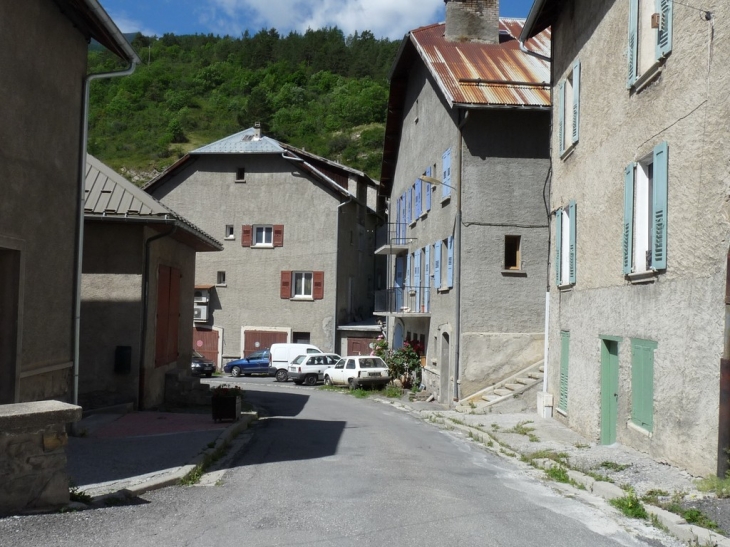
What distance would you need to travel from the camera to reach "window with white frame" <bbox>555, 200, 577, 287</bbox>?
16.0 metres

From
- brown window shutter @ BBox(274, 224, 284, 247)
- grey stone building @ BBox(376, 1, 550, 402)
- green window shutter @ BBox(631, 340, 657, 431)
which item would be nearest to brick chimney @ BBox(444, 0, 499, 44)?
grey stone building @ BBox(376, 1, 550, 402)

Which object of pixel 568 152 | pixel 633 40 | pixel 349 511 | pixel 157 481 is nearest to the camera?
pixel 349 511

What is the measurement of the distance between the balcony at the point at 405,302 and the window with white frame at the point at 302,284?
910 centimetres

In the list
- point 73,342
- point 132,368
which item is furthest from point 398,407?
point 73,342

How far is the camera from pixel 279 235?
41.7 m

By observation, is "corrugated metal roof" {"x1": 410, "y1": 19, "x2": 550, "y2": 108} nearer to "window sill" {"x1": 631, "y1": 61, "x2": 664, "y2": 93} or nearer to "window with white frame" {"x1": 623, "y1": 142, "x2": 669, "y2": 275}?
"window sill" {"x1": 631, "y1": 61, "x2": 664, "y2": 93}

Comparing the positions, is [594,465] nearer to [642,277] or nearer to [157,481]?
[642,277]

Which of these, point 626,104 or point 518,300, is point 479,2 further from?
point 626,104

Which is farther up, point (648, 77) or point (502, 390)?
point (648, 77)

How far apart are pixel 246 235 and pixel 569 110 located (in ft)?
89.0

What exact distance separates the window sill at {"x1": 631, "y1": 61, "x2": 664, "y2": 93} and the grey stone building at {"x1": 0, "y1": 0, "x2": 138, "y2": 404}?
783 cm

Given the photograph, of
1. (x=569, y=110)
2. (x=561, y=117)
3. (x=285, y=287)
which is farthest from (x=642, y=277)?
(x=285, y=287)

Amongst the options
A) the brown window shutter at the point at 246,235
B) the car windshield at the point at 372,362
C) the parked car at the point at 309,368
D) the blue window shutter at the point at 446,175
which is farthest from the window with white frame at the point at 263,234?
the blue window shutter at the point at 446,175

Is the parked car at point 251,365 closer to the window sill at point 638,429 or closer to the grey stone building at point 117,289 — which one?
the grey stone building at point 117,289
